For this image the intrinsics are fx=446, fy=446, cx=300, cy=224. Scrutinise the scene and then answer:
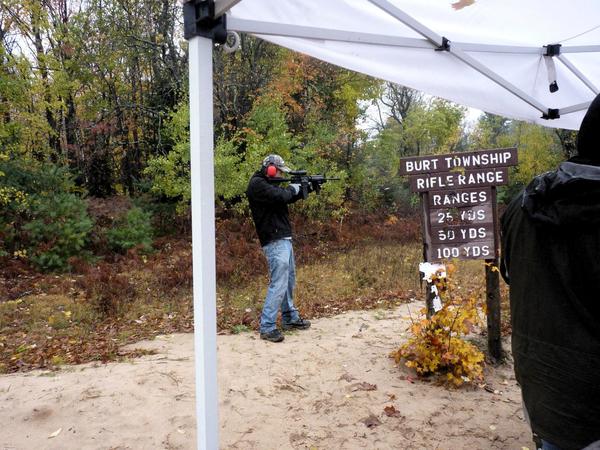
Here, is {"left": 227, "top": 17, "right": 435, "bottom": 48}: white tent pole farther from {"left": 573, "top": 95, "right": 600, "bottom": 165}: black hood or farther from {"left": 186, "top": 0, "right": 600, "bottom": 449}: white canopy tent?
{"left": 573, "top": 95, "right": 600, "bottom": 165}: black hood

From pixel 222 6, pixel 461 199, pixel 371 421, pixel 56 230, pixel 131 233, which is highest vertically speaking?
pixel 222 6

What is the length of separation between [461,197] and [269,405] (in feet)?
8.30

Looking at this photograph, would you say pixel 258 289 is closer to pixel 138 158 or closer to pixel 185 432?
pixel 185 432

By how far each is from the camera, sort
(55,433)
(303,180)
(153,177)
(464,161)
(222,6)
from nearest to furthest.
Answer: (222,6)
(55,433)
(464,161)
(303,180)
(153,177)

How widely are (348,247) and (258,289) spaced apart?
4.93 meters

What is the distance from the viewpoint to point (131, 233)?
11000 mm

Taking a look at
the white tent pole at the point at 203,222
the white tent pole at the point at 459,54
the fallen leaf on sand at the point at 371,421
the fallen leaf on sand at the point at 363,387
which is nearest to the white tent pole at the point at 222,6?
the white tent pole at the point at 203,222

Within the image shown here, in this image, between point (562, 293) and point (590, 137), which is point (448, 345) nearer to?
point (562, 293)

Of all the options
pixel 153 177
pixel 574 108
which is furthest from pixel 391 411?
pixel 153 177

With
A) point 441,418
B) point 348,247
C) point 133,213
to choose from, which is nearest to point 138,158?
point 133,213

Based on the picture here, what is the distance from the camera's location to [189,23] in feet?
6.53

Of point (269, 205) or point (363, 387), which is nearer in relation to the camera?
point (363, 387)

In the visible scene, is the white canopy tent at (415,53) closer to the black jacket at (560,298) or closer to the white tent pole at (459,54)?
the white tent pole at (459,54)

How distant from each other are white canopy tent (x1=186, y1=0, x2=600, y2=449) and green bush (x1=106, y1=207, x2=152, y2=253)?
30.1ft
